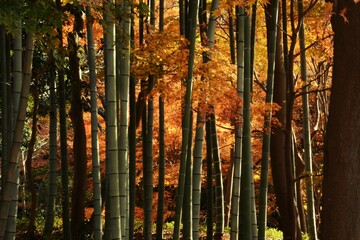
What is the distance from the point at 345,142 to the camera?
16.5ft

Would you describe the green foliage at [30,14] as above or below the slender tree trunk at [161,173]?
above

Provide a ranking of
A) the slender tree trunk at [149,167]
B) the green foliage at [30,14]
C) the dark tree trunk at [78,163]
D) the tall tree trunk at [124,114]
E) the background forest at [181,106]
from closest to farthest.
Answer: the green foliage at [30,14] → the background forest at [181,106] → the tall tree trunk at [124,114] → the slender tree trunk at [149,167] → the dark tree trunk at [78,163]

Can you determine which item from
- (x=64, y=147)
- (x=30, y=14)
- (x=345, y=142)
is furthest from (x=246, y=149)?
(x=64, y=147)

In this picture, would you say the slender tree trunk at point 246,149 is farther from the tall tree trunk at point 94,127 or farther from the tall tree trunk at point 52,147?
the tall tree trunk at point 52,147

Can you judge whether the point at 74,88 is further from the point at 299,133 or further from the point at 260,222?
the point at 299,133

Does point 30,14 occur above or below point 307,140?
above

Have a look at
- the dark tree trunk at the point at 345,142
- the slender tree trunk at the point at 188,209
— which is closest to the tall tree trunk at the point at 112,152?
the slender tree trunk at the point at 188,209

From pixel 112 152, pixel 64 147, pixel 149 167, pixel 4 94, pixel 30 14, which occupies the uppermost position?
pixel 30 14

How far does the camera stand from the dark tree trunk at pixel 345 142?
500 cm

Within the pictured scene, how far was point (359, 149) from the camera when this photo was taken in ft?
16.4

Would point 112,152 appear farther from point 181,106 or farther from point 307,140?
point 307,140

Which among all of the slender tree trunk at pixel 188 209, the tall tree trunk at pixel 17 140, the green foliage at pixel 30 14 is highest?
the green foliage at pixel 30 14

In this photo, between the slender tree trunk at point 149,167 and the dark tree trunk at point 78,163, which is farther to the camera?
the dark tree trunk at point 78,163

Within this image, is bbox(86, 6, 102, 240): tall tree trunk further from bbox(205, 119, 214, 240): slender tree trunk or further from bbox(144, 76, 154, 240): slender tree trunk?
bbox(205, 119, 214, 240): slender tree trunk
